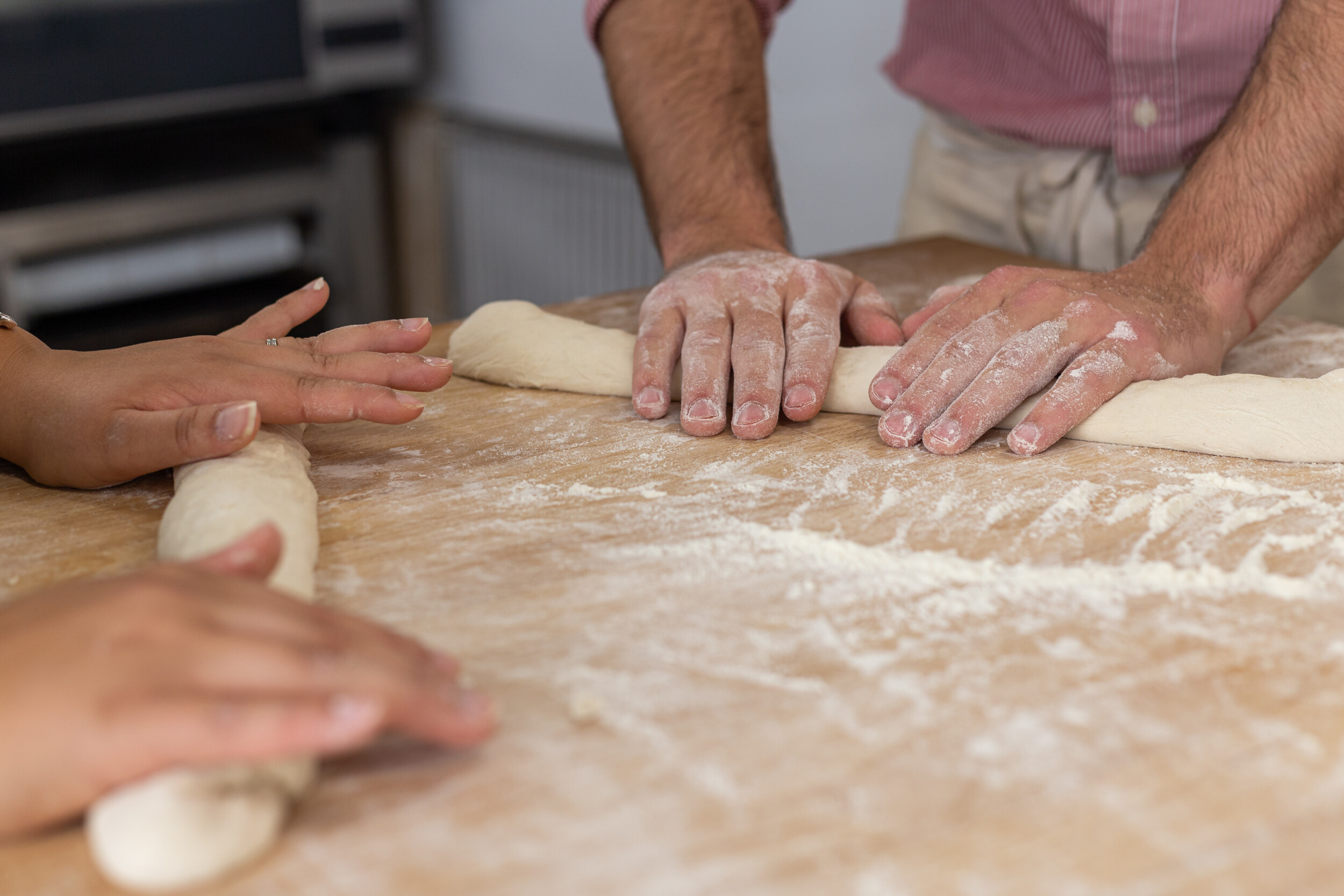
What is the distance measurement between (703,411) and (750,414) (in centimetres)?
5

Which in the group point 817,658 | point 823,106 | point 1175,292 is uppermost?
point 823,106

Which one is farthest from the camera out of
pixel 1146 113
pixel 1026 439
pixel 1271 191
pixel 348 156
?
pixel 348 156

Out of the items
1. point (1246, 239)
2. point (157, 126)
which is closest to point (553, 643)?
point (1246, 239)

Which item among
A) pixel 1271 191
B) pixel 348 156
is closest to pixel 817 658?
pixel 1271 191

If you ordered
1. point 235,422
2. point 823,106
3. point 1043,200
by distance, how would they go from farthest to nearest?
1. point 823,106
2. point 1043,200
3. point 235,422

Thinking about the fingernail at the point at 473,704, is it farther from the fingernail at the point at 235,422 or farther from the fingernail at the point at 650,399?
the fingernail at the point at 650,399

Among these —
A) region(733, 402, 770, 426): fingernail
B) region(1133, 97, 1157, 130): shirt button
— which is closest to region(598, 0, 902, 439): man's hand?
region(733, 402, 770, 426): fingernail

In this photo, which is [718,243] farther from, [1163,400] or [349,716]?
[349,716]

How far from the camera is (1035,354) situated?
45.6 inches

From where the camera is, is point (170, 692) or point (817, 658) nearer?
point (170, 692)

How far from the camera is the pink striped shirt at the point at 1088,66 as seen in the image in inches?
60.4

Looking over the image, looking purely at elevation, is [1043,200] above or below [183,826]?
above

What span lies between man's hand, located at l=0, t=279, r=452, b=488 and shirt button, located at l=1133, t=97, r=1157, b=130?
3.57ft

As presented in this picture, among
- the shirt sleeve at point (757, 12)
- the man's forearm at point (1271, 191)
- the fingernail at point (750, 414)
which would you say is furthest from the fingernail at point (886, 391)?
the shirt sleeve at point (757, 12)
